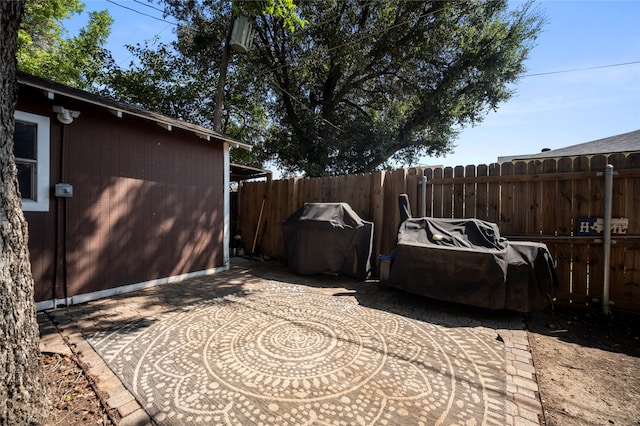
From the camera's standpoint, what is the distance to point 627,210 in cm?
336

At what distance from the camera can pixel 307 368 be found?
2307 millimetres

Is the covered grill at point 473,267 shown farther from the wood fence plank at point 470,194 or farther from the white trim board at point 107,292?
the white trim board at point 107,292

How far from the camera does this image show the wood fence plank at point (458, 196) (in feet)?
15.0

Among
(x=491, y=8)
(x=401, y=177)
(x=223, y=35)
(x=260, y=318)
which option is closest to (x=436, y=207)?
(x=401, y=177)

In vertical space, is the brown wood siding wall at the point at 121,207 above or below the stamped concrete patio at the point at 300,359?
above

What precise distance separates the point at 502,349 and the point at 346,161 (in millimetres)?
9943

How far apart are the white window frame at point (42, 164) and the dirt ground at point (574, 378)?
2142 mm

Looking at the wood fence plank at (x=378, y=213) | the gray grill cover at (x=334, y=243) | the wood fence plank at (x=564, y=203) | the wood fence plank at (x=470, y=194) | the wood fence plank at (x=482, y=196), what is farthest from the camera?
the wood fence plank at (x=378, y=213)

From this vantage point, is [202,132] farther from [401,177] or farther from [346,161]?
[346,161]

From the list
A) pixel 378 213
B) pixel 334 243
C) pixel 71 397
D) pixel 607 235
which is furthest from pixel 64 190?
pixel 607 235

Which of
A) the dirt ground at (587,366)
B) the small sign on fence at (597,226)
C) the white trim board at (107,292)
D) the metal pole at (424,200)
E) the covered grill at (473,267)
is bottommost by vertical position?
the dirt ground at (587,366)

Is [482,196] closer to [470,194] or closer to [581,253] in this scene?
[470,194]

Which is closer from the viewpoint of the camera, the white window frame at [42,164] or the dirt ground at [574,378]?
the dirt ground at [574,378]

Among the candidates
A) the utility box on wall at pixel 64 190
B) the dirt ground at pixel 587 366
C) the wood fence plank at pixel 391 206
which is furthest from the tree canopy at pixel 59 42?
the dirt ground at pixel 587 366
